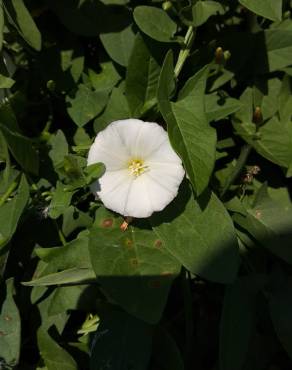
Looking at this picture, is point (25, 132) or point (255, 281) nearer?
point (255, 281)

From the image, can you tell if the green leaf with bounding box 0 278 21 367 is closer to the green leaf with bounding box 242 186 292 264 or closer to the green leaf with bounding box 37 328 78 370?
the green leaf with bounding box 37 328 78 370

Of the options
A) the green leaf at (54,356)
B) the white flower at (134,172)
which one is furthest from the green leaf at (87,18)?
the green leaf at (54,356)

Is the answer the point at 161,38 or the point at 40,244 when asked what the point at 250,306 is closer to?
the point at 40,244

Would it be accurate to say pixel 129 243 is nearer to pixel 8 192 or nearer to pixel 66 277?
pixel 66 277

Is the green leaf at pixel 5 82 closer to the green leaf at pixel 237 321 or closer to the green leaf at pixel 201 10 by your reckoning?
the green leaf at pixel 201 10

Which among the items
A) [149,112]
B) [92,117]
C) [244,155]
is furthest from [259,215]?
[92,117]

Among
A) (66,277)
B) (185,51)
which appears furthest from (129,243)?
(185,51)
